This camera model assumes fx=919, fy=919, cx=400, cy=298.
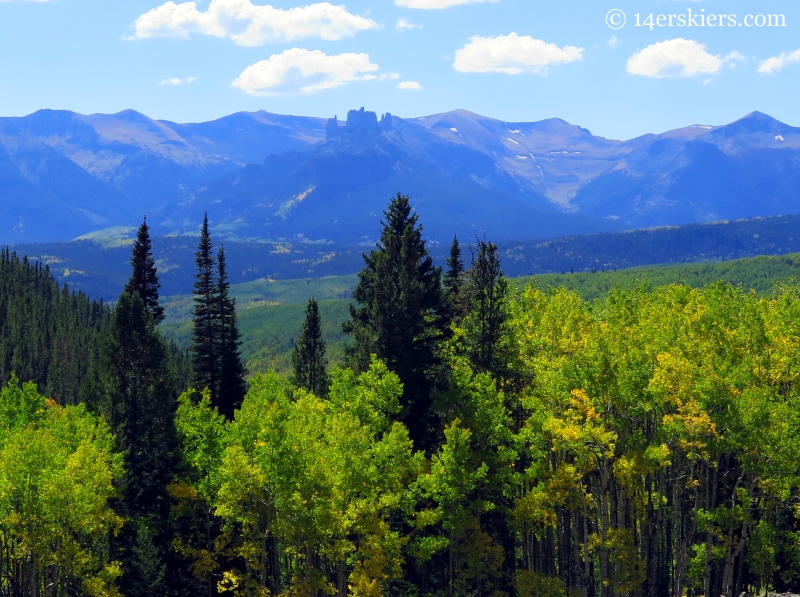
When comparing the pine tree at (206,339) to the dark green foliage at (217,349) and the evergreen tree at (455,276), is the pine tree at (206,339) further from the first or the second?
the evergreen tree at (455,276)

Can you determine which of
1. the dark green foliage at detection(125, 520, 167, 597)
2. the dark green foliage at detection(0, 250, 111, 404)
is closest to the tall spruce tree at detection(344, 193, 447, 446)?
the dark green foliage at detection(125, 520, 167, 597)

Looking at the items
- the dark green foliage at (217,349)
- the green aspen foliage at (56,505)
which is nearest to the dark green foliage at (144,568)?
the green aspen foliage at (56,505)

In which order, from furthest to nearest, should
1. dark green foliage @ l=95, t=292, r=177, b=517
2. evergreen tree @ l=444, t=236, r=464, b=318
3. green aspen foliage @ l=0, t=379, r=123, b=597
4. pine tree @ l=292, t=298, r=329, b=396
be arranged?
pine tree @ l=292, t=298, r=329, b=396 → evergreen tree @ l=444, t=236, r=464, b=318 → dark green foliage @ l=95, t=292, r=177, b=517 → green aspen foliage @ l=0, t=379, r=123, b=597

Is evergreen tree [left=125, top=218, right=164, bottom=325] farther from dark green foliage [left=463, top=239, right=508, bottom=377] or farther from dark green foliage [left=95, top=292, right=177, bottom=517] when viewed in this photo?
dark green foliage [left=463, top=239, right=508, bottom=377]

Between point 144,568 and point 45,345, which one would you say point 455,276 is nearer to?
point 144,568

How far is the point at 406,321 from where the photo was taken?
226 ft

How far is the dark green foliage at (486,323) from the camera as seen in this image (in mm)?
68188

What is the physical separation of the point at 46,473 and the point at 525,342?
33.9 m

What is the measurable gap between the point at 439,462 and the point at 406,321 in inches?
517

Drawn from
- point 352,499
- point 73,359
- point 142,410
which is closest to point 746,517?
point 352,499

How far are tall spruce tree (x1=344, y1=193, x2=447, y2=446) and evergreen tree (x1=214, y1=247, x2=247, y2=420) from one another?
11.4 meters

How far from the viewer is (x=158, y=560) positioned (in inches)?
2354

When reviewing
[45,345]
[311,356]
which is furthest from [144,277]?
[45,345]

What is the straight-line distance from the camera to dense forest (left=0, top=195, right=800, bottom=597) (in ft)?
181
